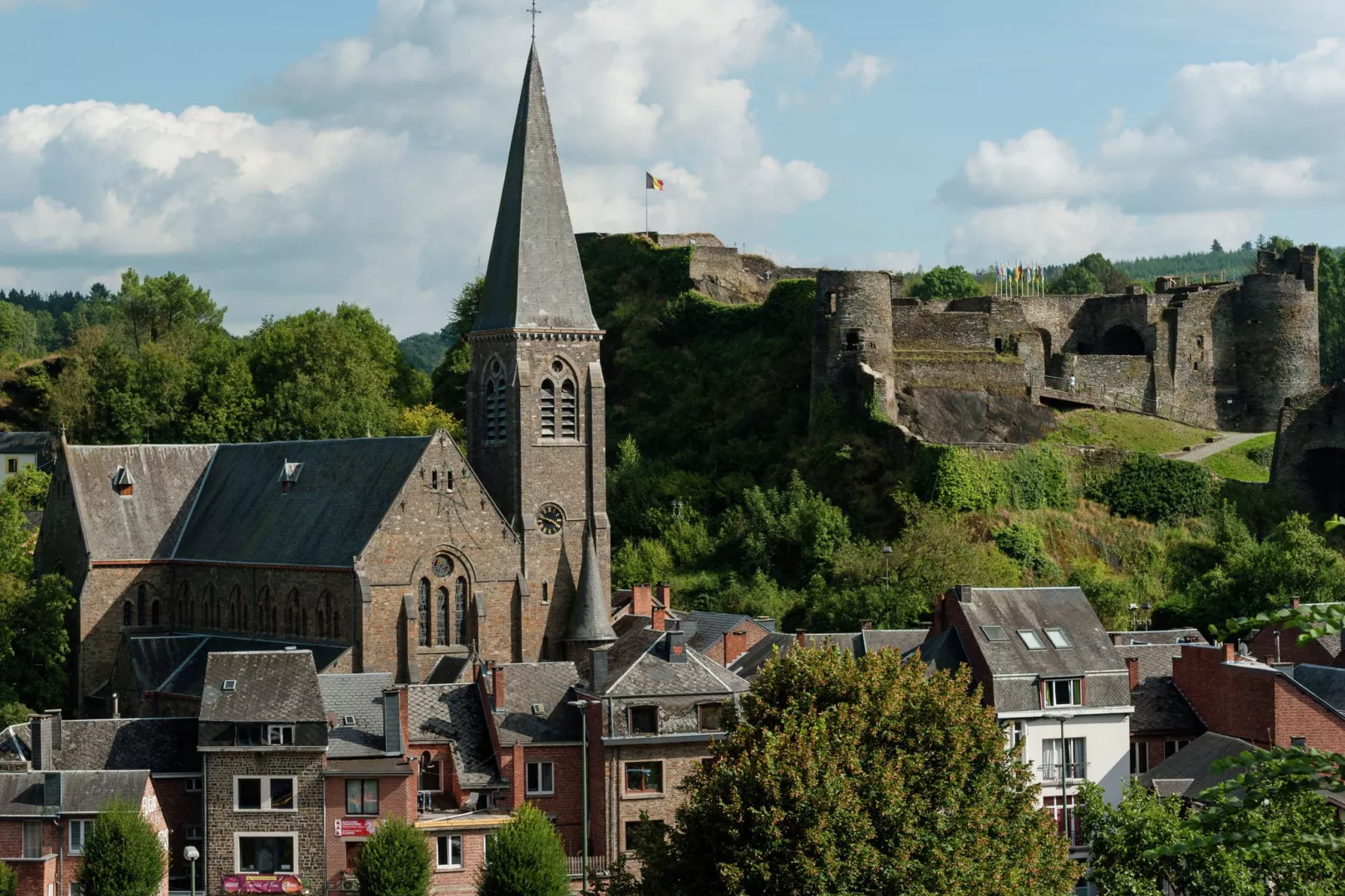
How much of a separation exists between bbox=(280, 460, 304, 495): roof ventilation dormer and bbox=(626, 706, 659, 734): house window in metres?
17.7

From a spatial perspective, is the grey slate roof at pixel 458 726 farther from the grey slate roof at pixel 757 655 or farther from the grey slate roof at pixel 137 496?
the grey slate roof at pixel 137 496

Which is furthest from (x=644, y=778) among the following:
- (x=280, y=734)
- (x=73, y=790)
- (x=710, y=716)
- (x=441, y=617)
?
(x=73, y=790)

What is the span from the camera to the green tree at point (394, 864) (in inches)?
1544

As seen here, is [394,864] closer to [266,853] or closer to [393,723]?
[266,853]

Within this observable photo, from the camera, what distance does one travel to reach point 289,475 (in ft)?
192

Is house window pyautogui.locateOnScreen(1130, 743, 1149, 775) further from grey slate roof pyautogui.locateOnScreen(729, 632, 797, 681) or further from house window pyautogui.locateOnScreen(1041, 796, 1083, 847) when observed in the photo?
grey slate roof pyautogui.locateOnScreen(729, 632, 797, 681)

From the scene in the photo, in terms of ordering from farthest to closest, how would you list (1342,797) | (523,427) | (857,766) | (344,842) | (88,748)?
(523,427) < (88,748) < (344,842) < (1342,797) < (857,766)

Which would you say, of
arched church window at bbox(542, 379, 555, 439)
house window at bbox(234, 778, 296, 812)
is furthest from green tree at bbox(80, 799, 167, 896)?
arched church window at bbox(542, 379, 555, 439)

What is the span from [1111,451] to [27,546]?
3765 centimetres

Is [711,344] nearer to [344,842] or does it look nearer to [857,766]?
[344,842]

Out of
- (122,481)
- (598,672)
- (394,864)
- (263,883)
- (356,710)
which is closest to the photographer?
(394,864)

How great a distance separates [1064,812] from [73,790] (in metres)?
22.2

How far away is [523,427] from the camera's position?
55750 millimetres

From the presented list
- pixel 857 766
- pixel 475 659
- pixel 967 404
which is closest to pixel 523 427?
pixel 475 659
